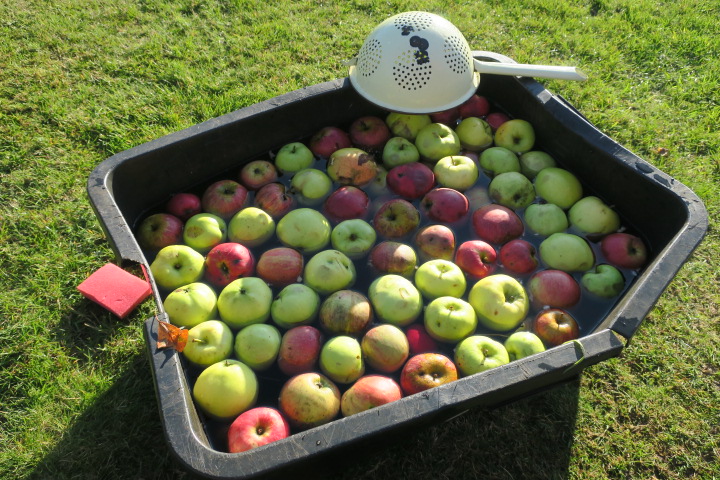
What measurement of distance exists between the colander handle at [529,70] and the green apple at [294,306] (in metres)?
1.59

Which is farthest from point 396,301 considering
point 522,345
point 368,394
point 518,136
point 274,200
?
point 518,136

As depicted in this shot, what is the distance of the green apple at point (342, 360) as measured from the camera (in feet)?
6.86

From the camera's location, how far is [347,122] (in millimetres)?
3092

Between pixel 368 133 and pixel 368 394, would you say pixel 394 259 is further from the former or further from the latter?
pixel 368 133

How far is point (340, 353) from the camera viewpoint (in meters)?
2.10

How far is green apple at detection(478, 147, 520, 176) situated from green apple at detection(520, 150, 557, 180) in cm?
5

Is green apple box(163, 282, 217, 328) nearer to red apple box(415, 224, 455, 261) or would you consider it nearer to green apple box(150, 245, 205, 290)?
green apple box(150, 245, 205, 290)

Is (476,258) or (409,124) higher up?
(409,124)

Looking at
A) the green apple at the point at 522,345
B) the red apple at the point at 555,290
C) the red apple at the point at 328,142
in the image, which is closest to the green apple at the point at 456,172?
the red apple at the point at 328,142

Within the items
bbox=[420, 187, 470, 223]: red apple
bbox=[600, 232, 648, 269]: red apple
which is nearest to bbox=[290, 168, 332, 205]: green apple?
bbox=[420, 187, 470, 223]: red apple

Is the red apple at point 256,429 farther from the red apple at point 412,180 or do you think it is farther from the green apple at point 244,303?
the red apple at point 412,180

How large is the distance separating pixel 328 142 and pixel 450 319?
1.31m

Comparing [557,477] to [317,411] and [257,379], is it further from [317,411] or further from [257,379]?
[257,379]

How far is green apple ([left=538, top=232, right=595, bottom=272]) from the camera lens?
2.48m
